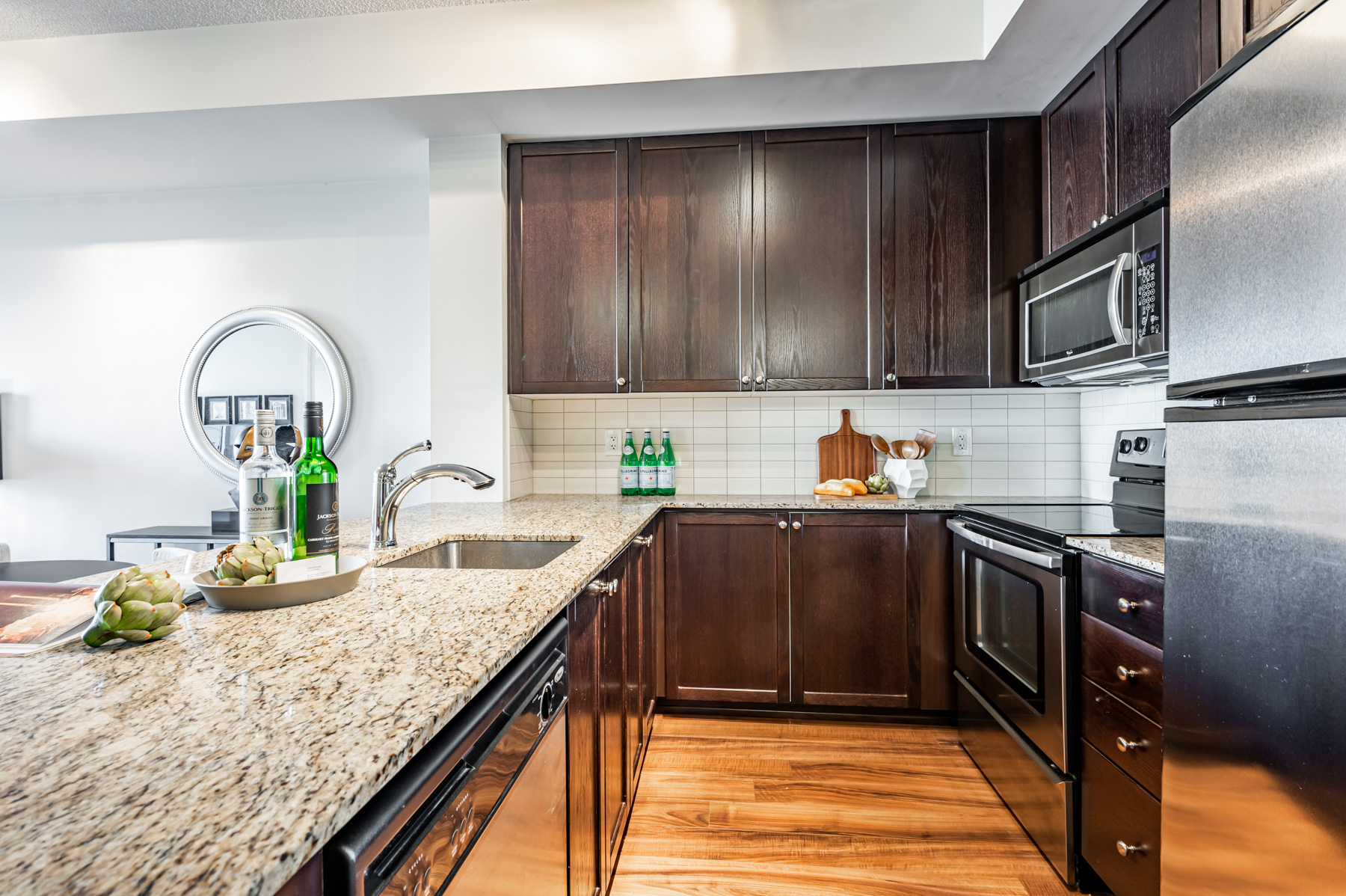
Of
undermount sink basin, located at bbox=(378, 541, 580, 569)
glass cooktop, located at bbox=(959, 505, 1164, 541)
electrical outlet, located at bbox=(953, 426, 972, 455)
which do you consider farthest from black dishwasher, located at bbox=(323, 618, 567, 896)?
electrical outlet, located at bbox=(953, 426, 972, 455)

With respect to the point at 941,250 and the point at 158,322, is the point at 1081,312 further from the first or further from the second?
the point at 158,322

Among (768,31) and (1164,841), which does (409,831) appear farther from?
(768,31)

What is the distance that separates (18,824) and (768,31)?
245cm

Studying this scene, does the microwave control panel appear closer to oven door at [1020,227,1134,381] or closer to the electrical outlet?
oven door at [1020,227,1134,381]

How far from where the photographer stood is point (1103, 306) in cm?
191

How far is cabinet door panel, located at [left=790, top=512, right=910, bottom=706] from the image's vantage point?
96.5 inches

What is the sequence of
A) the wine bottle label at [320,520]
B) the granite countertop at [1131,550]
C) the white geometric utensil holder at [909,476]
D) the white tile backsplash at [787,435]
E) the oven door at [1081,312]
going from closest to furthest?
1. the wine bottle label at [320,520]
2. the granite countertop at [1131,550]
3. the oven door at [1081,312]
4. the white geometric utensil holder at [909,476]
5. the white tile backsplash at [787,435]

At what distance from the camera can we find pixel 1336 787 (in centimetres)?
80

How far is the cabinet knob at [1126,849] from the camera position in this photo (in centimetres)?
138

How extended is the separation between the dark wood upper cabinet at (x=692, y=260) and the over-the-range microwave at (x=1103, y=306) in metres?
1.02

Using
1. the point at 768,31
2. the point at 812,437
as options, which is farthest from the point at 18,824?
the point at 812,437

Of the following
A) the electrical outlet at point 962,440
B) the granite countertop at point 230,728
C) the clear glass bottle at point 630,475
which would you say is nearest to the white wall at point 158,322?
the clear glass bottle at point 630,475

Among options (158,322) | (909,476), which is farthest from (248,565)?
(158,322)

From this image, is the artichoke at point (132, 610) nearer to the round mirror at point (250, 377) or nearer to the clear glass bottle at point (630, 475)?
the clear glass bottle at point (630, 475)
